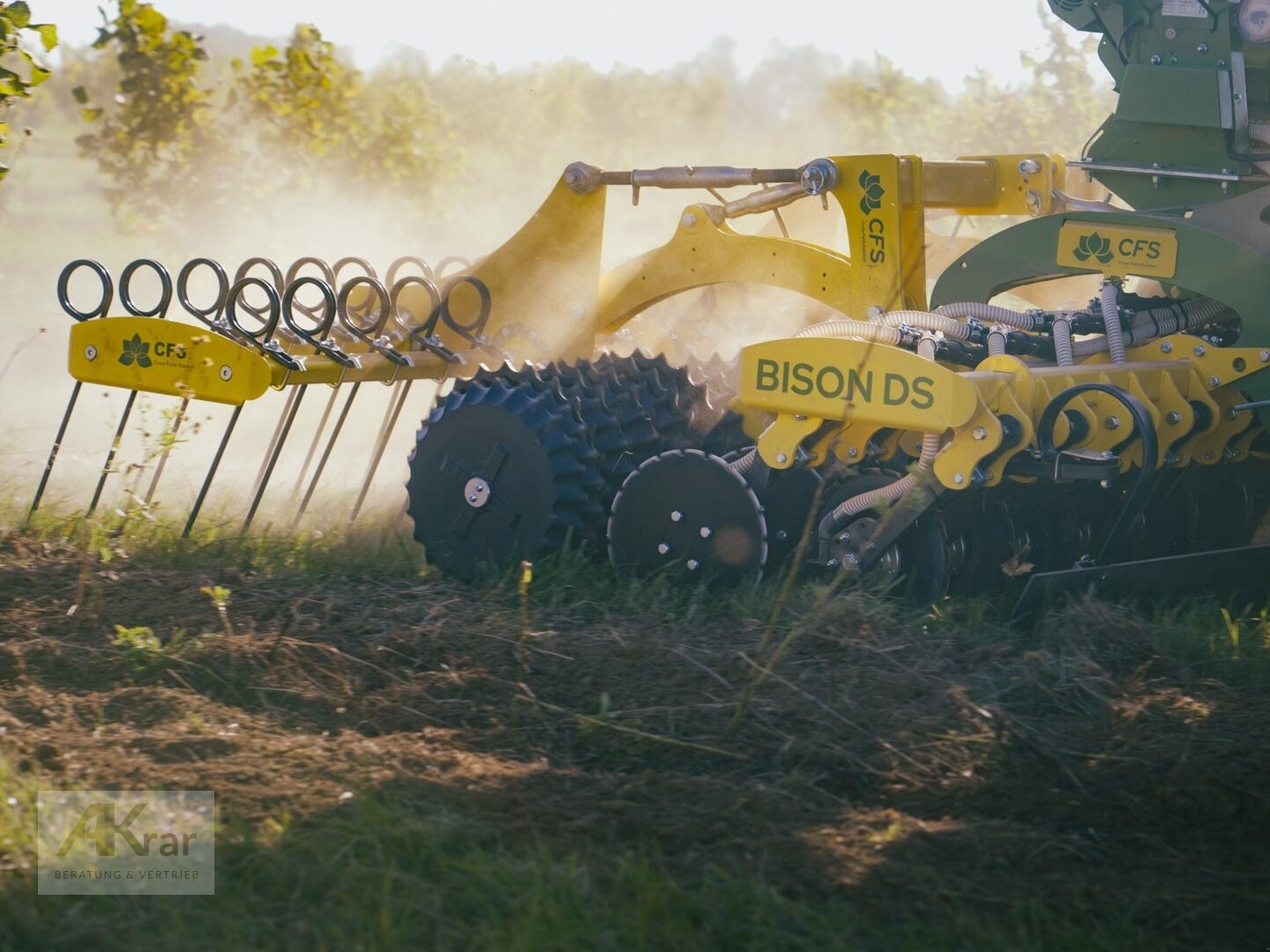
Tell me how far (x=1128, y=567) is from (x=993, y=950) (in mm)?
2734

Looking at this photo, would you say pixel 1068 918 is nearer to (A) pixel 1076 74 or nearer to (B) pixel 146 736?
(B) pixel 146 736

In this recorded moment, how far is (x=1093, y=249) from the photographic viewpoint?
6.50m

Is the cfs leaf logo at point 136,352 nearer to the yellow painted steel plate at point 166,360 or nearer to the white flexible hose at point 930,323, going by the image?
the yellow painted steel plate at point 166,360

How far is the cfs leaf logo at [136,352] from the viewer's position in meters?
6.59

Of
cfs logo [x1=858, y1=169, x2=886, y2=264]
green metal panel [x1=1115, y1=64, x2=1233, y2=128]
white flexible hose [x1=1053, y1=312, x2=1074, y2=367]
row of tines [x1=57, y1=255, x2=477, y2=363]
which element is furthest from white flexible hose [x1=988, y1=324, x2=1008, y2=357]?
row of tines [x1=57, y1=255, x2=477, y2=363]

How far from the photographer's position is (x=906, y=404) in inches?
209

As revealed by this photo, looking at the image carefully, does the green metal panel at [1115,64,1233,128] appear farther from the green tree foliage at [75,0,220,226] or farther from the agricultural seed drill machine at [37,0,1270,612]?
the green tree foliage at [75,0,220,226]

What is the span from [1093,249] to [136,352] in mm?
4016

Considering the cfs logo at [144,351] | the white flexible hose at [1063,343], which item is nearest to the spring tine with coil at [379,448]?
the cfs logo at [144,351]

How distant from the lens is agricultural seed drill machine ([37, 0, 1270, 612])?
18.3 feet

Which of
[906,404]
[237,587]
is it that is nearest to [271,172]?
[237,587]

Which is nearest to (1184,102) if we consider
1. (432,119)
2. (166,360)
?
(166,360)

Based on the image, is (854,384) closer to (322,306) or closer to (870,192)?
(870,192)

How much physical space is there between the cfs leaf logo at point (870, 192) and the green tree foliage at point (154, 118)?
7.29 m
